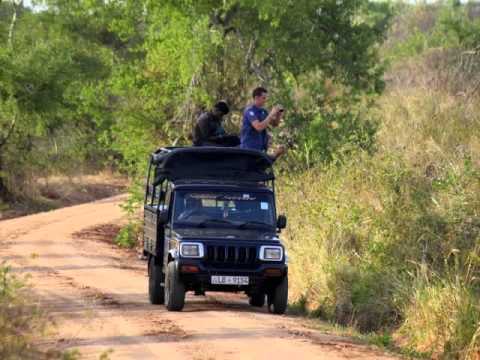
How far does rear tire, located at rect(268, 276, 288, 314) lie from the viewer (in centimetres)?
1494

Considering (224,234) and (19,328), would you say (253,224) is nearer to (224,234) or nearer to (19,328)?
(224,234)

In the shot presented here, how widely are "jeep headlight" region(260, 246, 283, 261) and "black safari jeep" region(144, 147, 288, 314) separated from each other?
1 centimetres

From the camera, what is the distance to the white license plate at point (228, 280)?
47.9 feet

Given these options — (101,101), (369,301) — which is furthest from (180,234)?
(101,101)

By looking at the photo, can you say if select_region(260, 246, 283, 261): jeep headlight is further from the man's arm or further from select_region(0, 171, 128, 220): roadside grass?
select_region(0, 171, 128, 220): roadside grass

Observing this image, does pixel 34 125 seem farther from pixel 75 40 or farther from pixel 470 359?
pixel 470 359

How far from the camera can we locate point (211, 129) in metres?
17.6

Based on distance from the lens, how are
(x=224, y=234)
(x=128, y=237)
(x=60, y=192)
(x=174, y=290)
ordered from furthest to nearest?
1. (x=60, y=192)
2. (x=128, y=237)
3. (x=224, y=234)
4. (x=174, y=290)

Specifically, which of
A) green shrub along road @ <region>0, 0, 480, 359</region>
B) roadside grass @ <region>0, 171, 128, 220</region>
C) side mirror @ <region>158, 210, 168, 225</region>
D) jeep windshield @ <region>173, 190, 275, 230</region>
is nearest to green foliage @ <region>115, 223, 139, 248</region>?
green shrub along road @ <region>0, 0, 480, 359</region>

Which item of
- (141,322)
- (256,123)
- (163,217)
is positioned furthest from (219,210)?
(256,123)

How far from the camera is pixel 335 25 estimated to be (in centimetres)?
2964

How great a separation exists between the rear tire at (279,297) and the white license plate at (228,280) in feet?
1.69

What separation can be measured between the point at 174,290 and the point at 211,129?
378 cm

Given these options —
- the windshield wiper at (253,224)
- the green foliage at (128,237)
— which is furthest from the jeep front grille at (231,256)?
the green foliage at (128,237)
